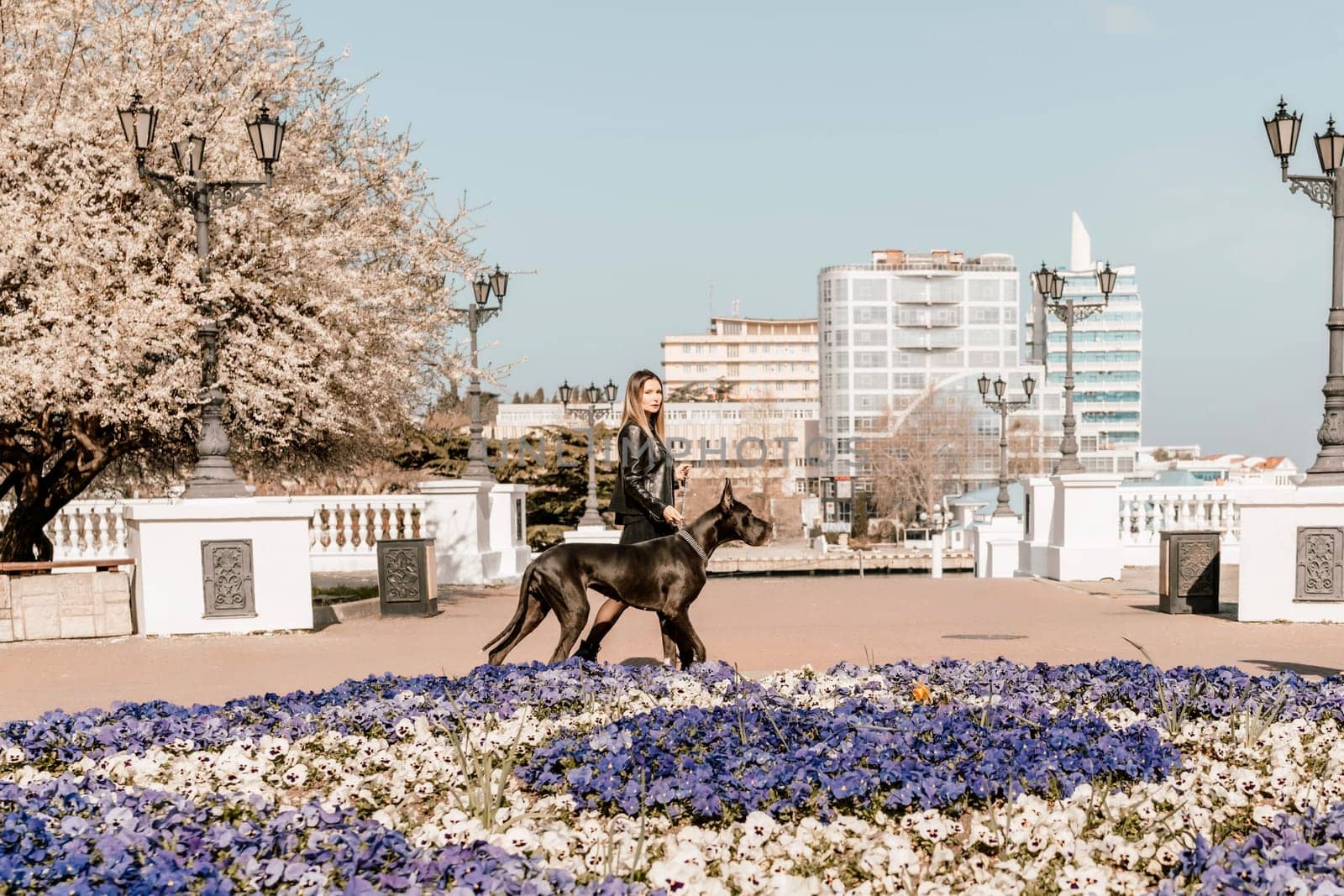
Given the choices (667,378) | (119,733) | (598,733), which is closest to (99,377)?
(119,733)

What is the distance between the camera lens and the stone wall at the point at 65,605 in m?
13.8

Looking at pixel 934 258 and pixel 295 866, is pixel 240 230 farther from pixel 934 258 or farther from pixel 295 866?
pixel 934 258

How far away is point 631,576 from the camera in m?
8.34

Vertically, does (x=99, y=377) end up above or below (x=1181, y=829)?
above

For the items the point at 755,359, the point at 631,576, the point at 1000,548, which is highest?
the point at 755,359

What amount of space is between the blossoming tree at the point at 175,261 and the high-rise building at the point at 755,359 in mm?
168465

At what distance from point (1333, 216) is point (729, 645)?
8.77m

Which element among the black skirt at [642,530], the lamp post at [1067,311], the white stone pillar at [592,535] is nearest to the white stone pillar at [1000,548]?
the lamp post at [1067,311]

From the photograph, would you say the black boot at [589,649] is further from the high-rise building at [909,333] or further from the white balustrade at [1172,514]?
the high-rise building at [909,333]

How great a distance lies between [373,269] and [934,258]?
150891 millimetres

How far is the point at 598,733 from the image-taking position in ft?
20.1

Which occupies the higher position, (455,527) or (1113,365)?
(1113,365)

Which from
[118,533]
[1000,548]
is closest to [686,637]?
[118,533]

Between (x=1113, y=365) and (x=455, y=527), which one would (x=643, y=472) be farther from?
(x=1113, y=365)
